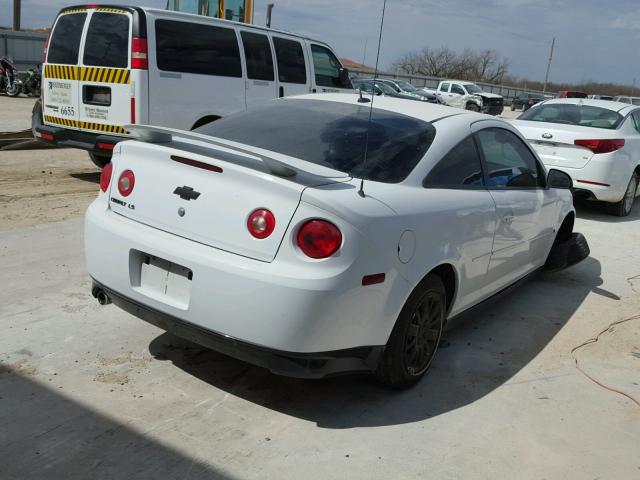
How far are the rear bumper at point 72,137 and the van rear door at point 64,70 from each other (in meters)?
0.11

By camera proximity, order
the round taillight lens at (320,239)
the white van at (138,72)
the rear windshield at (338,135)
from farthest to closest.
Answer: the white van at (138,72) → the rear windshield at (338,135) → the round taillight lens at (320,239)

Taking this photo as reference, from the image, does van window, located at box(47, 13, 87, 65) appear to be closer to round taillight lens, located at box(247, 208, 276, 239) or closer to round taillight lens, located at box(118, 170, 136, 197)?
round taillight lens, located at box(118, 170, 136, 197)

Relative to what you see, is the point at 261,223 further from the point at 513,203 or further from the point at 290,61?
the point at 290,61

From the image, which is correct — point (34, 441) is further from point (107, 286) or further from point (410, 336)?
point (410, 336)

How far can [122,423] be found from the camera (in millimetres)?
3064

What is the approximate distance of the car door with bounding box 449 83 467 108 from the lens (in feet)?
113

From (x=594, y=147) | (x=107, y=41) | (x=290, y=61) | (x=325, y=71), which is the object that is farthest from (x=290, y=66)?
(x=594, y=147)

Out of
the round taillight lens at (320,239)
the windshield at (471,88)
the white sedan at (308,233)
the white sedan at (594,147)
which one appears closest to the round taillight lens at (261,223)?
the white sedan at (308,233)

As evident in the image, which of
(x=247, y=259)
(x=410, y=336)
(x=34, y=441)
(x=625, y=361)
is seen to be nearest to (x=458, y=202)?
(x=410, y=336)

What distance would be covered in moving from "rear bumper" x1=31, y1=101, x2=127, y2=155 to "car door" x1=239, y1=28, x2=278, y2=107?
85.6 inches

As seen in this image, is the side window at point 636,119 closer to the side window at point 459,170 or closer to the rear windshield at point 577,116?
the rear windshield at point 577,116

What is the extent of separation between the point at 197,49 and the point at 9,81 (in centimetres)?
1884

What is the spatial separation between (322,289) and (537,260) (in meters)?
3.06

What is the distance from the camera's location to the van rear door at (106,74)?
25.6 feet
